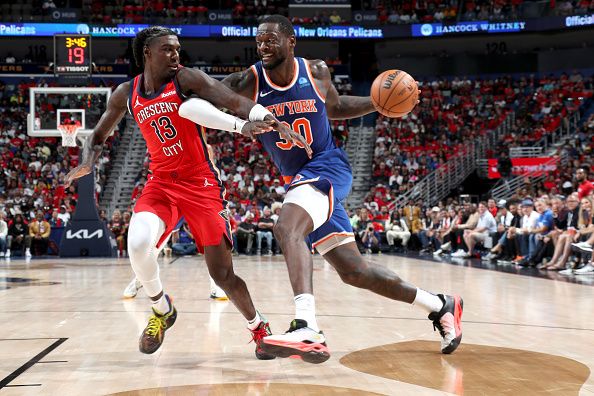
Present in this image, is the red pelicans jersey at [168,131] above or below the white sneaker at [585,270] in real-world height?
above

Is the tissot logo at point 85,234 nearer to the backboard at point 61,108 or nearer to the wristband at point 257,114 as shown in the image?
the backboard at point 61,108

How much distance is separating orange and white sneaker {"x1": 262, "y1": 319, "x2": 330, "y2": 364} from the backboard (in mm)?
13025

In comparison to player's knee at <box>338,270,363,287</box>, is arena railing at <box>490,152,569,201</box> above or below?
above

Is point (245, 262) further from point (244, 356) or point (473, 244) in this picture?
point (244, 356)

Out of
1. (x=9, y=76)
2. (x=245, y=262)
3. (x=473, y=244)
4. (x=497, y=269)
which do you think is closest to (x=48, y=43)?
(x=9, y=76)

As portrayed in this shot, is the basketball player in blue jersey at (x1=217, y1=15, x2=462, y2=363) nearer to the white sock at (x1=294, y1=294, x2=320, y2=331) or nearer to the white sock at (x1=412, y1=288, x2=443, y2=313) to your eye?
the white sock at (x1=412, y1=288, x2=443, y2=313)

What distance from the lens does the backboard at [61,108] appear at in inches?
617

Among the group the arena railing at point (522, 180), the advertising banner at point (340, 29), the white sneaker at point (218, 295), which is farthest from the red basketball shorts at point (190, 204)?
the advertising banner at point (340, 29)

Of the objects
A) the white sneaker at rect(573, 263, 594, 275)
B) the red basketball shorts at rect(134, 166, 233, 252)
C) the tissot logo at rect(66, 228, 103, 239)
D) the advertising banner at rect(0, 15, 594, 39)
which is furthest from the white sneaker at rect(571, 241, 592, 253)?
the advertising banner at rect(0, 15, 594, 39)

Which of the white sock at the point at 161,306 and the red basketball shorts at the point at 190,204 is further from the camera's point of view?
the white sock at the point at 161,306

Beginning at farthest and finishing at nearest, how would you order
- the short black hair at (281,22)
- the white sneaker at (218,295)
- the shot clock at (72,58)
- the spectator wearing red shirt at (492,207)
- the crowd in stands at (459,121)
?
the crowd in stands at (459,121) → the shot clock at (72,58) → the spectator wearing red shirt at (492,207) → the white sneaker at (218,295) → the short black hair at (281,22)

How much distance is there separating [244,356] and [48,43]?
28.3 m

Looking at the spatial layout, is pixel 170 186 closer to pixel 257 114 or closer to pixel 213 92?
pixel 213 92

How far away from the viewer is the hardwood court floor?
3.44 m
